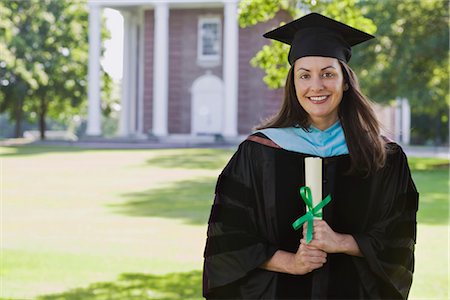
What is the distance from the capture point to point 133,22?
4528cm

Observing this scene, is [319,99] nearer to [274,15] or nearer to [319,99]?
[319,99]

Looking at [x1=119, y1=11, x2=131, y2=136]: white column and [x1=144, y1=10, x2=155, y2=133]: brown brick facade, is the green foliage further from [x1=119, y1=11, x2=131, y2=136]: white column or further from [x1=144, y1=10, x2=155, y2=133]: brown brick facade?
[x1=119, y1=11, x2=131, y2=136]: white column

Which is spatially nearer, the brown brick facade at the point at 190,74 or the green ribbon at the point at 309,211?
the green ribbon at the point at 309,211

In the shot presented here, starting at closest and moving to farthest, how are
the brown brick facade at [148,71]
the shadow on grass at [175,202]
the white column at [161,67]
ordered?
1. the shadow on grass at [175,202]
2. the white column at [161,67]
3. the brown brick facade at [148,71]

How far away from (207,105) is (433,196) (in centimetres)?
2433

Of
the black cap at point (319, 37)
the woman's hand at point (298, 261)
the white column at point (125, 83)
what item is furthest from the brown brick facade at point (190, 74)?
the woman's hand at point (298, 261)

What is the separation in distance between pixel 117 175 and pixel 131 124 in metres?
23.3

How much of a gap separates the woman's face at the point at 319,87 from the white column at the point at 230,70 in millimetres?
36142

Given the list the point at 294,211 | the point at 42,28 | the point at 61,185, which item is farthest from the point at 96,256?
the point at 42,28

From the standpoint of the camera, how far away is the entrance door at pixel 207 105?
4172 cm

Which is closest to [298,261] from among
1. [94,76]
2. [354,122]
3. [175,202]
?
[354,122]

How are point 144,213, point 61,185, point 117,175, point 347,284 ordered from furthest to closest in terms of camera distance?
A: 1. point 117,175
2. point 61,185
3. point 144,213
4. point 347,284

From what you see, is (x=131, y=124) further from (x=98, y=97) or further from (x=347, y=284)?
(x=347, y=284)

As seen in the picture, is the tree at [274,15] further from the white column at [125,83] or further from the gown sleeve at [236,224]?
the white column at [125,83]
